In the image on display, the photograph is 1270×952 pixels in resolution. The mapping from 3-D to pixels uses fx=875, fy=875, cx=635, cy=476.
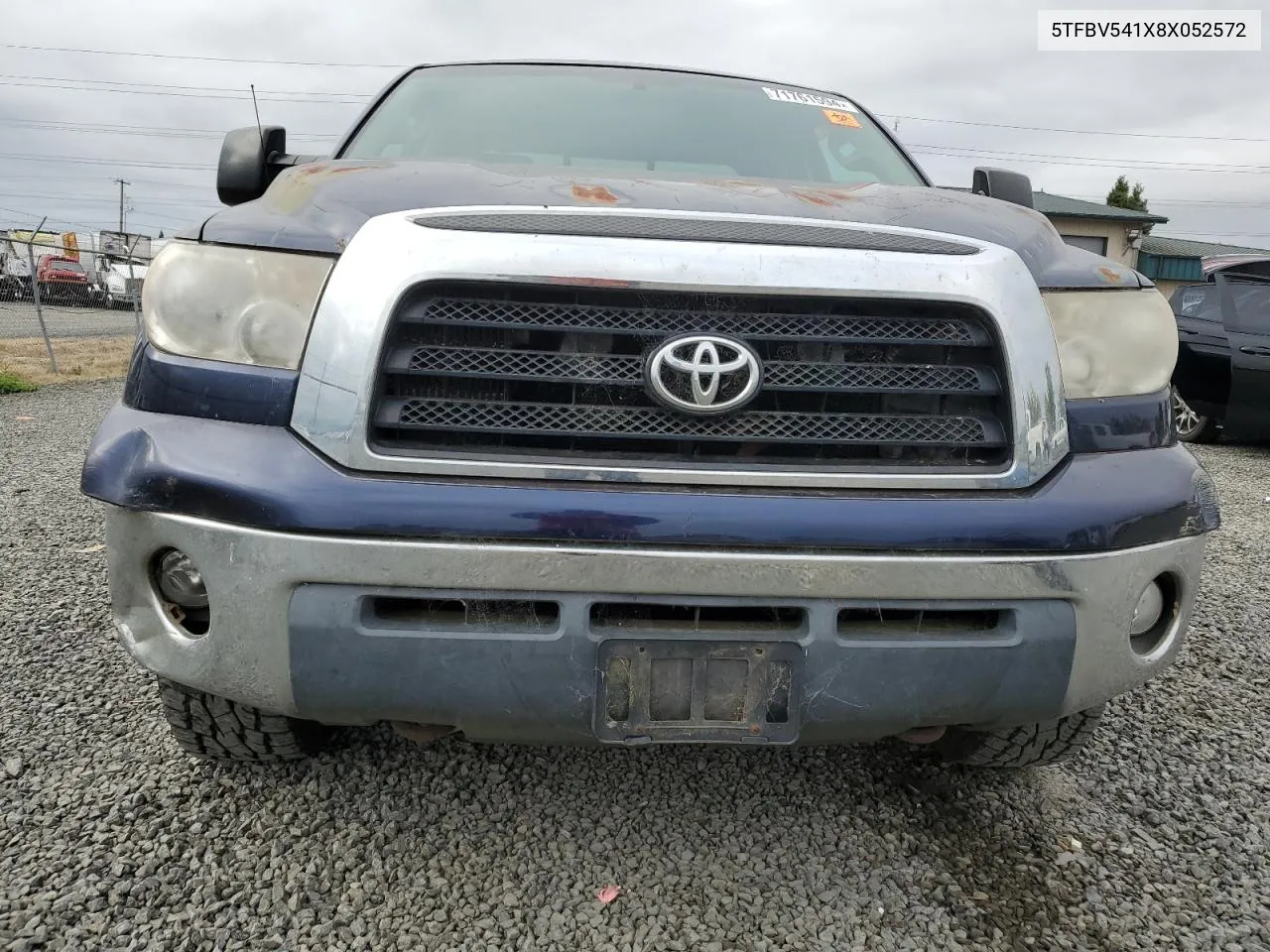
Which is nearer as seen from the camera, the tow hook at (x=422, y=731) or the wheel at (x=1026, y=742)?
the tow hook at (x=422, y=731)

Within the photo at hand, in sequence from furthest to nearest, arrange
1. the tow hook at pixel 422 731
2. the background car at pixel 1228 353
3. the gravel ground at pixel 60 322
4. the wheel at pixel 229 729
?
the gravel ground at pixel 60 322
the background car at pixel 1228 353
the wheel at pixel 229 729
the tow hook at pixel 422 731

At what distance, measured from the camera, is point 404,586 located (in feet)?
4.89

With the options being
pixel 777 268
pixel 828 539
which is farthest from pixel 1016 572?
pixel 777 268

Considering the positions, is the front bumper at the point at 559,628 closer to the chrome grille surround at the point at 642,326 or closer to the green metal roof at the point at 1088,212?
the chrome grille surround at the point at 642,326

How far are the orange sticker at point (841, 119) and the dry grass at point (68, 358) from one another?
9715 millimetres

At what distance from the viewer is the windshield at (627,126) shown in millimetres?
→ 2672

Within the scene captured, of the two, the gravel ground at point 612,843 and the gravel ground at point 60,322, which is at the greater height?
the gravel ground at point 612,843

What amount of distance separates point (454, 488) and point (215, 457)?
0.43 meters

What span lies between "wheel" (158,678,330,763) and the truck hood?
0.97 metres

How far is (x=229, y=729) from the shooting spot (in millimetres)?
1933

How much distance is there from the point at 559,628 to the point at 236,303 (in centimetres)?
86

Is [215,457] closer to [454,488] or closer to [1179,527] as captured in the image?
[454,488]

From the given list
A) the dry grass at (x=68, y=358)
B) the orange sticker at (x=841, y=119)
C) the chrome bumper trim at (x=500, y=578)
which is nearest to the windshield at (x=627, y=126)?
the orange sticker at (x=841, y=119)

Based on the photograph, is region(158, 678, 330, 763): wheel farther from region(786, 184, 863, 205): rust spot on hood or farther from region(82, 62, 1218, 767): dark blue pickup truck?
region(786, 184, 863, 205): rust spot on hood
